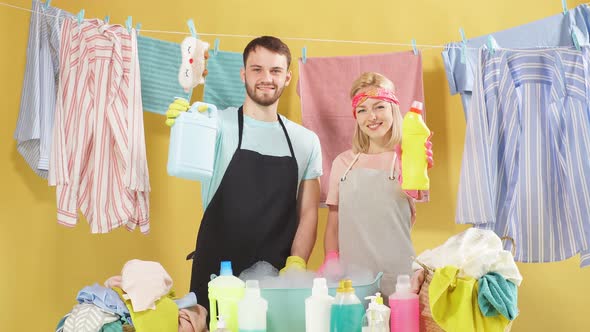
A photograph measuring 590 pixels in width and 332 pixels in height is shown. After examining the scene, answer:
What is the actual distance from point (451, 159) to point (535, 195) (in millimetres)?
580

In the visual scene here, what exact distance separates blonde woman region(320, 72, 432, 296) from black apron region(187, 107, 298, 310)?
0.21m

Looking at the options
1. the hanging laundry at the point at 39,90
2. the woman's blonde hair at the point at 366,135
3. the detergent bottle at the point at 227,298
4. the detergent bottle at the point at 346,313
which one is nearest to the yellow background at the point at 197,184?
the hanging laundry at the point at 39,90

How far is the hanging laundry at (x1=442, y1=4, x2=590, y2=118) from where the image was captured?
3264 millimetres

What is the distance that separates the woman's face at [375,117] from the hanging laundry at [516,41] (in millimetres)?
578

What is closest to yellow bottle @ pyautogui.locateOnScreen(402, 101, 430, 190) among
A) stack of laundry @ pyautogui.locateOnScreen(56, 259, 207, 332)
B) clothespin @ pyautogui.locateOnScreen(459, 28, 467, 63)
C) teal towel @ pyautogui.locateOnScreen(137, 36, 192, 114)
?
clothespin @ pyautogui.locateOnScreen(459, 28, 467, 63)

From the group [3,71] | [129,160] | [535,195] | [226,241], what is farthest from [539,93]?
[3,71]

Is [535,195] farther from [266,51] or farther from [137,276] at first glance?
[137,276]

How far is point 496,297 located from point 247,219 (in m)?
1.19

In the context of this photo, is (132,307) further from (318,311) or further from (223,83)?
(223,83)

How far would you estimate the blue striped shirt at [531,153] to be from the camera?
303 cm

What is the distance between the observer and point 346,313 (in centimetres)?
230

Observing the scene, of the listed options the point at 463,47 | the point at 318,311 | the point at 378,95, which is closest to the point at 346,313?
the point at 318,311

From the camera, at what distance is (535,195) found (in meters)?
3.09

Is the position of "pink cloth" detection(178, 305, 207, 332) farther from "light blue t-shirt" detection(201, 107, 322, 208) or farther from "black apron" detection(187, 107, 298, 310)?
"light blue t-shirt" detection(201, 107, 322, 208)
